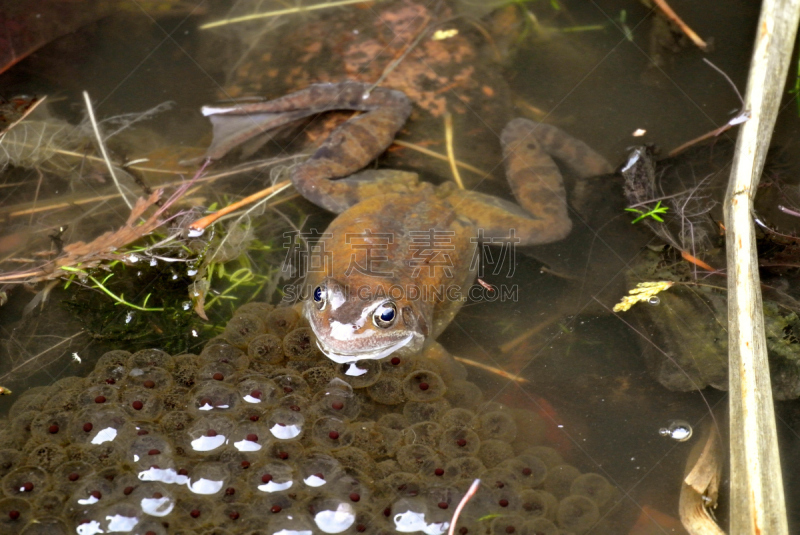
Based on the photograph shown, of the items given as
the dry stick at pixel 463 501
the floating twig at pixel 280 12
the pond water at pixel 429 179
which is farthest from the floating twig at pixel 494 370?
the floating twig at pixel 280 12

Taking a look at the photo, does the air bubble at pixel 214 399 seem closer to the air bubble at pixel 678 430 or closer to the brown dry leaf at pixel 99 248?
the brown dry leaf at pixel 99 248

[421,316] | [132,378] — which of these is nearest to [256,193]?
[421,316]

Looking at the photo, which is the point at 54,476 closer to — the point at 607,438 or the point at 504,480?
the point at 504,480

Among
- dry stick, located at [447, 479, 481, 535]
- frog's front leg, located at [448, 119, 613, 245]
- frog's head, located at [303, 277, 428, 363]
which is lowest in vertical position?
frog's head, located at [303, 277, 428, 363]

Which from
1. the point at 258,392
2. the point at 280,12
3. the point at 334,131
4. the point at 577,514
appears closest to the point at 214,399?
the point at 258,392

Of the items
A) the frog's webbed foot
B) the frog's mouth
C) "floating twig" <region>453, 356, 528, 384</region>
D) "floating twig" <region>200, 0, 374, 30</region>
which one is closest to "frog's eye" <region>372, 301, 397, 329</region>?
the frog's mouth

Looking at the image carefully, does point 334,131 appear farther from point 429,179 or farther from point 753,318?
point 753,318

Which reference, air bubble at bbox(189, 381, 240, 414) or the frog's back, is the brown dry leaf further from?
air bubble at bbox(189, 381, 240, 414)
